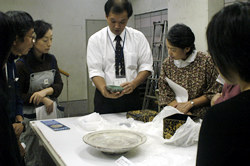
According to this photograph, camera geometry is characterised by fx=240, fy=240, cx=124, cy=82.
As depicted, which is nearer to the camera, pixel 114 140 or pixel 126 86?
pixel 114 140

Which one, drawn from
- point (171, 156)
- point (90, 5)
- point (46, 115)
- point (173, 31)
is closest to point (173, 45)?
point (173, 31)

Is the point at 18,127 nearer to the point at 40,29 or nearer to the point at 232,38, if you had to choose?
the point at 40,29

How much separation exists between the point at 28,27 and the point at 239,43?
1467 mm

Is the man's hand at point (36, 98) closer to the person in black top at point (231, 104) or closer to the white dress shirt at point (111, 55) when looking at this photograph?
the white dress shirt at point (111, 55)

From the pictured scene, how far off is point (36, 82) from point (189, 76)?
1423 millimetres

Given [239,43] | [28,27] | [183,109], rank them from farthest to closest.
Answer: [183,109] → [28,27] → [239,43]

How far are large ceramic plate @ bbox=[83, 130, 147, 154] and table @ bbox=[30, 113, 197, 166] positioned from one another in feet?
0.15

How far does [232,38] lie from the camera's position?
63 cm

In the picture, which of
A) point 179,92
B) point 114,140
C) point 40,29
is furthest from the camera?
point 40,29

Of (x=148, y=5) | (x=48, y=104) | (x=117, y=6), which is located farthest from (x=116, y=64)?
(x=148, y=5)

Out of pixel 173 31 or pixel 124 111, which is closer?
pixel 173 31

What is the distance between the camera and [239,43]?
622 mm

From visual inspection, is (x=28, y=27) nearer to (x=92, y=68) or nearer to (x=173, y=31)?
(x=92, y=68)

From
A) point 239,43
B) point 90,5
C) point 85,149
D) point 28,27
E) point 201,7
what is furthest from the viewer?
point 90,5
